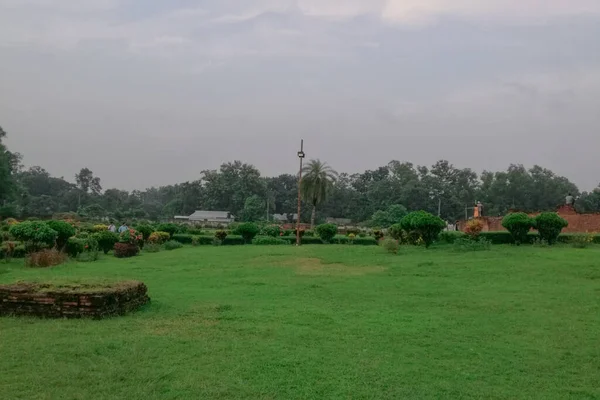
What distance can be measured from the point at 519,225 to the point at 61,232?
15167 mm

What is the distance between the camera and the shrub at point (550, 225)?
57.0ft

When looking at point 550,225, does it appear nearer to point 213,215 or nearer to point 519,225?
point 519,225

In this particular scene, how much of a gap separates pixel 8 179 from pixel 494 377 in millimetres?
51344

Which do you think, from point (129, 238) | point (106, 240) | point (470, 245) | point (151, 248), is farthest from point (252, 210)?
point (470, 245)

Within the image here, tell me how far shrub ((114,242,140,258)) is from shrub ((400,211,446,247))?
951cm

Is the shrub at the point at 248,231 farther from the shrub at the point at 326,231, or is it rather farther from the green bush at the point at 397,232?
the green bush at the point at 397,232

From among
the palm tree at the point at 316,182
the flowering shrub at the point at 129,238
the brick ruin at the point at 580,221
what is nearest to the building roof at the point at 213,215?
the palm tree at the point at 316,182

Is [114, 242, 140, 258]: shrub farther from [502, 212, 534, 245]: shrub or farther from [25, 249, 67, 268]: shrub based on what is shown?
[502, 212, 534, 245]: shrub

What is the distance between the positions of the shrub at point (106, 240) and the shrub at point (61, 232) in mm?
1607

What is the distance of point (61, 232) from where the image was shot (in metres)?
17.0

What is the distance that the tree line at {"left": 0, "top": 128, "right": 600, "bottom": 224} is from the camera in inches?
2082

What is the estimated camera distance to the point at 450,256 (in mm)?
15078

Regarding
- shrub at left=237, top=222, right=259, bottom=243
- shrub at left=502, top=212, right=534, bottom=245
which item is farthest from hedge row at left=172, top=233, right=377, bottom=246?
shrub at left=502, top=212, right=534, bottom=245

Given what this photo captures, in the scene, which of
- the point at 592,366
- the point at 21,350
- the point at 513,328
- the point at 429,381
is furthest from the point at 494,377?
the point at 21,350
